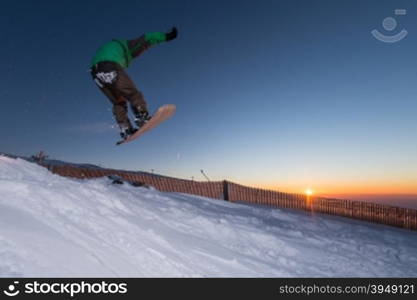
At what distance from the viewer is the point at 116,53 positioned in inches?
262

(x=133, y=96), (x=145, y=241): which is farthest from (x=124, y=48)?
(x=145, y=241)

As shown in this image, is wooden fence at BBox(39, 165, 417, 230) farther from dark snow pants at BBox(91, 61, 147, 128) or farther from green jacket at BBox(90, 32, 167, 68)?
green jacket at BBox(90, 32, 167, 68)

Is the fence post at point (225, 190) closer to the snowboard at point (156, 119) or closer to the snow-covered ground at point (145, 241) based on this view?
the snow-covered ground at point (145, 241)

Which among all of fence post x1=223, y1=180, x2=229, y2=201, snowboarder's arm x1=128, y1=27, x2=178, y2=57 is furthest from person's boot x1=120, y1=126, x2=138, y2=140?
fence post x1=223, y1=180, x2=229, y2=201

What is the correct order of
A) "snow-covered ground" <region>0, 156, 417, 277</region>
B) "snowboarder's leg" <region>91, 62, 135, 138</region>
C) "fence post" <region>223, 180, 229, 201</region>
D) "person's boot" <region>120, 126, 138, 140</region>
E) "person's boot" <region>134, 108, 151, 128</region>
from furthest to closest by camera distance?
"fence post" <region>223, 180, 229, 201</region> < "person's boot" <region>120, 126, 138, 140</region> < "person's boot" <region>134, 108, 151, 128</region> < "snowboarder's leg" <region>91, 62, 135, 138</region> < "snow-covered ground" <region>0, 156, 417, 277</region>

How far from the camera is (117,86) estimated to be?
663cm

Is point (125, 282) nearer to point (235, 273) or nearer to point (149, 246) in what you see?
point (149, 246)

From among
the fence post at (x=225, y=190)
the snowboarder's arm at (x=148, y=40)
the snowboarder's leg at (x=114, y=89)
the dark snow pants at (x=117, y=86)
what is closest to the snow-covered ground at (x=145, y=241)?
the snowboarder's leg at (x=114, y=89)

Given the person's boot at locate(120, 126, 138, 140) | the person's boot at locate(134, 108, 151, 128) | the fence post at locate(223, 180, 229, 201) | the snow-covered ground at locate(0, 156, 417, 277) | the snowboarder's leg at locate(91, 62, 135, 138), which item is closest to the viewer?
the snow-covered ground at locate(0, 156, 417, 277)

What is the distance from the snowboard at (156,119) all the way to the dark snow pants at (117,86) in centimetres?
23

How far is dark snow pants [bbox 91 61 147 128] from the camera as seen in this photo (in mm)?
6527

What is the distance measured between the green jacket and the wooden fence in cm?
769

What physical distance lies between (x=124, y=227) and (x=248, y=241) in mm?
2107

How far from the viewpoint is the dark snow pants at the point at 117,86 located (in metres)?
6.53
